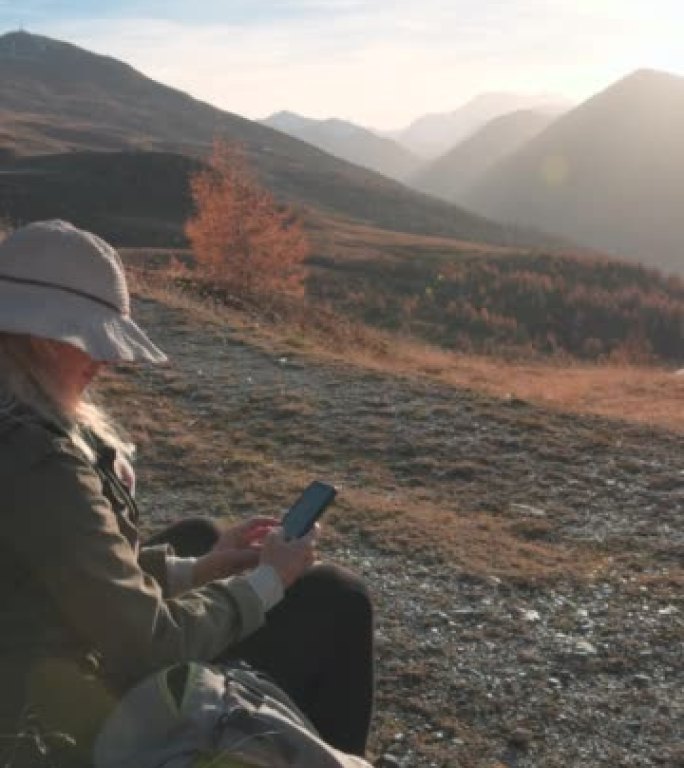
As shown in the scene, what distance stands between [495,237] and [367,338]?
87.0m

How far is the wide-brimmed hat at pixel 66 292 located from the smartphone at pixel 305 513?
0.79 meters

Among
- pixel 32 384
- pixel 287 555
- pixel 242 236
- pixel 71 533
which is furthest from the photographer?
pixel 242 236

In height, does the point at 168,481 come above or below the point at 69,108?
below

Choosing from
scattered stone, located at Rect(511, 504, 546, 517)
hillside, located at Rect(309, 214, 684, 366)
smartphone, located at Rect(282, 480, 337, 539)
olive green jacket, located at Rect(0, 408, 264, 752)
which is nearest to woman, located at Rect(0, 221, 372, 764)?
olive green jacket, located at Rect(0, 408, 264, 752)

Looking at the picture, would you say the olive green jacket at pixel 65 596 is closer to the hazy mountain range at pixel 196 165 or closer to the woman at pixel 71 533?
the woman at pixel 71 533

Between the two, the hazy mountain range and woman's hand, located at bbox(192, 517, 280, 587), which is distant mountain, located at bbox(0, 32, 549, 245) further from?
woman's hand, located at bbox(192, 517, 280, 587)

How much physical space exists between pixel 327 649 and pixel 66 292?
1441 millimetres

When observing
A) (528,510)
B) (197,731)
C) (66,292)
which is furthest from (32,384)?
(528,510)

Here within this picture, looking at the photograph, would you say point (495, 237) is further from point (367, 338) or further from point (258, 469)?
point (258, 469)

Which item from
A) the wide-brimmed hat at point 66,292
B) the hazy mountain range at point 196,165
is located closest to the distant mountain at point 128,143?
the hazy mountain range at point 196,165

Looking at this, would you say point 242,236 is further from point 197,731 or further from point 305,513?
point 197,731

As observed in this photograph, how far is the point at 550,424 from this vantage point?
10719mm

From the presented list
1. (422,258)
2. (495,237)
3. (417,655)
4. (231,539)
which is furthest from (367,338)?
(495,237)

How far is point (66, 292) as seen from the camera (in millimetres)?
2596
